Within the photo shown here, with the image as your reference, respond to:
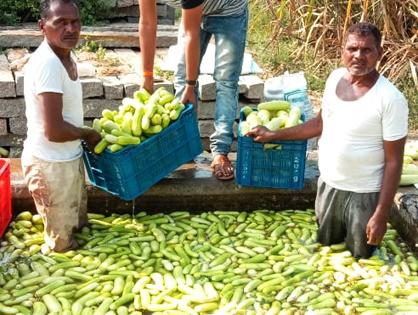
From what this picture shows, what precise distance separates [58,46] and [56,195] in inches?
37.8

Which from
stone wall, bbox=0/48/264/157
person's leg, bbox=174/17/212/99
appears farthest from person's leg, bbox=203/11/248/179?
stone wall, bbox=0/48/264/157

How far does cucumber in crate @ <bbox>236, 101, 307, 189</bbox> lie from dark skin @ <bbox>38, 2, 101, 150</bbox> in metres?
1.32

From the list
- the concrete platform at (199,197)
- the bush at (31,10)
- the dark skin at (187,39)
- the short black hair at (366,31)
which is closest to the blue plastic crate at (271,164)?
the concrete platform at (199,197)

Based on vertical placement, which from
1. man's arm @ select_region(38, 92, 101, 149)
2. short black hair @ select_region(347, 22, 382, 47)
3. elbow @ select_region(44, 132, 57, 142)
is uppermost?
short black hair @ select_region(347, 22, 382, 47)

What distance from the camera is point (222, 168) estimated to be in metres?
5.29

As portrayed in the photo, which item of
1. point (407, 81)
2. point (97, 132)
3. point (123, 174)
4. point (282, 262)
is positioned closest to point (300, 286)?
point (282, 262)

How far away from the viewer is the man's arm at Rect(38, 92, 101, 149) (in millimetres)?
4035

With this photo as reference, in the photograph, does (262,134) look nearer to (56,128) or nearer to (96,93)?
(56,128)

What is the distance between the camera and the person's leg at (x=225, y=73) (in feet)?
17.1

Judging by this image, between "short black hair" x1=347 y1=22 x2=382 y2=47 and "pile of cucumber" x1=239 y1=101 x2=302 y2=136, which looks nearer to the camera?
"short black hair" x1=347 y1=22 x2=382 y2=47

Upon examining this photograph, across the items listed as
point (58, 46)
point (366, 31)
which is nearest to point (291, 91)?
point (366, 31)

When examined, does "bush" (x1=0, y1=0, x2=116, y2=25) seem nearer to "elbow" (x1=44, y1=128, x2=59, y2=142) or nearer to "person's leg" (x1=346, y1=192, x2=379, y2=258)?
"elbow" (x1=44, y1=128, x2=59, y2=142)

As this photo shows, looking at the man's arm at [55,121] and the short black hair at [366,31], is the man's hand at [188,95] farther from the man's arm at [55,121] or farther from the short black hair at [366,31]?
the short black hair at [366,31]

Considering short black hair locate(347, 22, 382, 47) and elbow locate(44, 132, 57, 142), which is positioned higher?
short black hair locate(347, 22, 382, 47)
